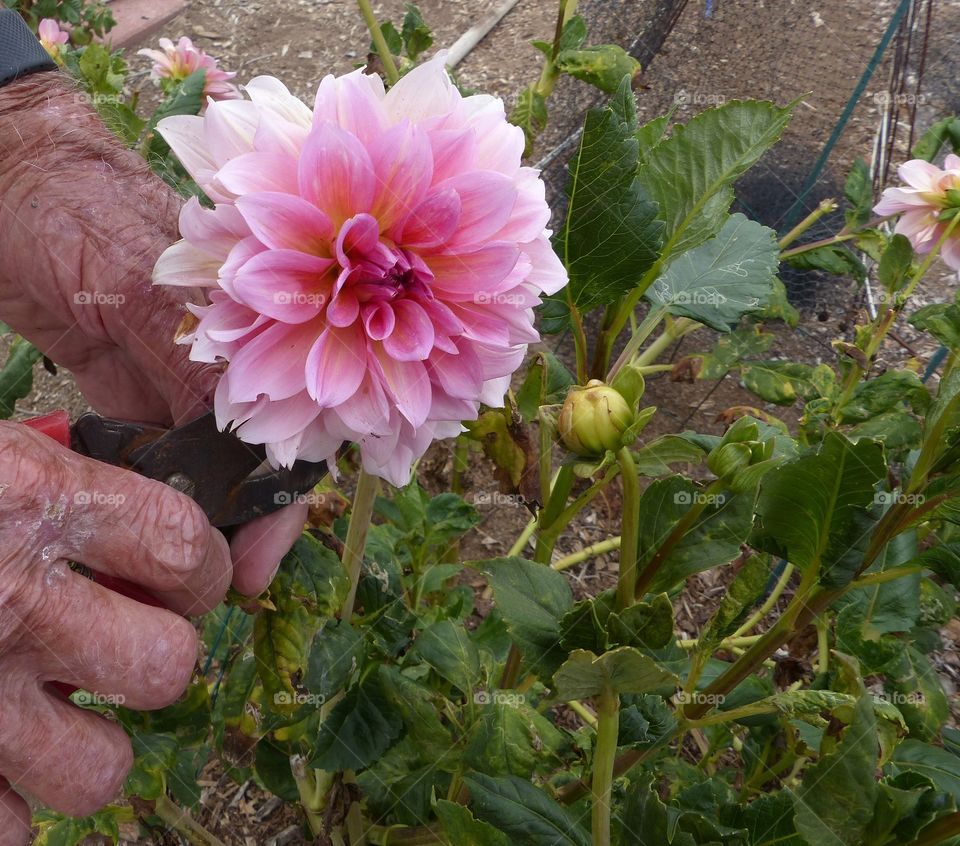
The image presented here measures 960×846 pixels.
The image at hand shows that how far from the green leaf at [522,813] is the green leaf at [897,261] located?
40.5 inches

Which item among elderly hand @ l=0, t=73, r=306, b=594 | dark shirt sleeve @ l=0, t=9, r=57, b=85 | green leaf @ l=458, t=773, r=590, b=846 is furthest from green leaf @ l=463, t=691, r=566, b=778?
dark shirt sleeve @ l=0, t=9, r=57, b=85

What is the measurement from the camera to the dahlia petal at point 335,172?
599 millimetres

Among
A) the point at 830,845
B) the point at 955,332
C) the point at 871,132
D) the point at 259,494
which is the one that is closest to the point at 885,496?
the point at 830,845

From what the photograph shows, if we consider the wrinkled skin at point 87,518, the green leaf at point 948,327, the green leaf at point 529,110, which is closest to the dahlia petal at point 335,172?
the wrinkled skin at point 87,518

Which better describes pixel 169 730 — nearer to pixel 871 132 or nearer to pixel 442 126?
pixel 442 126

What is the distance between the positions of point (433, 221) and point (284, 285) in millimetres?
119

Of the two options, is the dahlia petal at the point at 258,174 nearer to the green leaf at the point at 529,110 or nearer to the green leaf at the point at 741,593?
the green leaf at the point at 741,593

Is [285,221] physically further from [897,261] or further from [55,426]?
[897,261]

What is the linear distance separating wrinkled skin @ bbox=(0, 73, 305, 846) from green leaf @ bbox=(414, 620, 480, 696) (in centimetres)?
23

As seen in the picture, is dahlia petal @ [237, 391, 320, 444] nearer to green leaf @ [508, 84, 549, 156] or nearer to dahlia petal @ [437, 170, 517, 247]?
dahlia petal @ [437, 170, 517, 247]

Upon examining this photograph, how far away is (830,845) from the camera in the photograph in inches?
26.4

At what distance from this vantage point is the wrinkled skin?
2.37ft

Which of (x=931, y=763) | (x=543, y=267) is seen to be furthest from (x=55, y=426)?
(x=931, y=763)

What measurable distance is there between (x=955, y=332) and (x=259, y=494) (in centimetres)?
83
